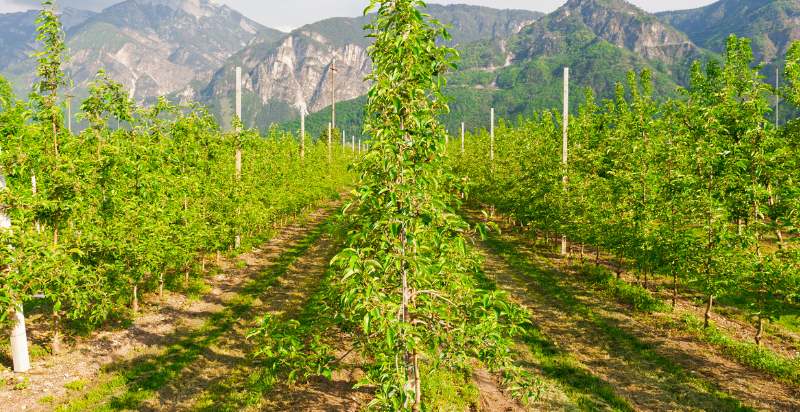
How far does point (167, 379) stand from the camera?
9914 millimetres

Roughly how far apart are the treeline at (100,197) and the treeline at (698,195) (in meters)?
14.0

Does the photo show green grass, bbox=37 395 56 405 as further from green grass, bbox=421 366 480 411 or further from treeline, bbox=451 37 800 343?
treeline, bbox=451 37 800 343

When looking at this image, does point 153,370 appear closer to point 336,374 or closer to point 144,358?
point 144,358

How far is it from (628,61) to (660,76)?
21596mm

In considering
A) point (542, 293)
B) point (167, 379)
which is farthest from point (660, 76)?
point (167, 379)

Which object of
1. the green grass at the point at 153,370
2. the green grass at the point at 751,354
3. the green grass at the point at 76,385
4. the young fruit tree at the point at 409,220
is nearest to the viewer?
the young fruit tree at the point at 409,220

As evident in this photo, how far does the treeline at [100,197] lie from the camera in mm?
9383

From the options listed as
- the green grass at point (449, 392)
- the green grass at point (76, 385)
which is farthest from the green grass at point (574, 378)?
the green grass at point (76, 385)

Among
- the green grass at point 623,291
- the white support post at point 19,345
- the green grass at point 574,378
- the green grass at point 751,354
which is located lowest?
the green grass at point 574,378

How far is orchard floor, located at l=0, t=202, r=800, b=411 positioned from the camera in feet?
29.6

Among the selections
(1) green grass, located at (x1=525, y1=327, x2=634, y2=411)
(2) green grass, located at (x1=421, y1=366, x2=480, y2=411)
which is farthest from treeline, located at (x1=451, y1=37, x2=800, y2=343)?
(2) green grass, located at (x1=421, y1=366, x2=480, y2=411)

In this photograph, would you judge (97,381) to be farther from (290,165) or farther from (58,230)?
(290,165)

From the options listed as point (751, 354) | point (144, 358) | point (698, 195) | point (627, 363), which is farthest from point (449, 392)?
point (698, 195)

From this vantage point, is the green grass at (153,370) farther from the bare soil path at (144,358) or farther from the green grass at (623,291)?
the green grass at (623,291)
